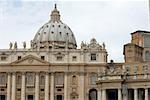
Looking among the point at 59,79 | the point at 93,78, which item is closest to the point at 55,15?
the point at 59,79

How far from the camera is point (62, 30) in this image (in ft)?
372

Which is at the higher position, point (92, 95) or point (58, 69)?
point (58, 69)

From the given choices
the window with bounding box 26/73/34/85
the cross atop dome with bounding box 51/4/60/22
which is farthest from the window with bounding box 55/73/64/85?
the cross atop dome with bounding box 51/4/60/22

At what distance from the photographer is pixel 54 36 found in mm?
111125

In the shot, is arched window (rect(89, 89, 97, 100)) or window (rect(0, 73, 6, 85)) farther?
arched window (rect(89, 89, 97, 100))

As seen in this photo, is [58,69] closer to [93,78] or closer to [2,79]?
[93,78]

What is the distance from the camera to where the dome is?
355ft

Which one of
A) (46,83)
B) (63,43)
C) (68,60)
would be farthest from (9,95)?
(63,43)

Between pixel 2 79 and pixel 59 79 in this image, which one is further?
pixel 2 79

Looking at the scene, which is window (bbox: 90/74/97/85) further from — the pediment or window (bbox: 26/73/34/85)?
window (bbox: 26/73/34/85)

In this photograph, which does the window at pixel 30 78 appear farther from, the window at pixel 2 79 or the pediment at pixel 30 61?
the window at pixel 2 79

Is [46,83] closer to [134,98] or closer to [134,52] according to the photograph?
[134,52]

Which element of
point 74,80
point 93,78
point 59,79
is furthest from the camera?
point 59,79

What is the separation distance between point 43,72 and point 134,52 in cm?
1782
